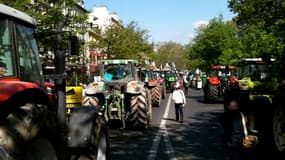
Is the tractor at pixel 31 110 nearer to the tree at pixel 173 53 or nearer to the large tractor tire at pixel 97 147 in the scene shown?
the large tractor tire at pixel 97 147

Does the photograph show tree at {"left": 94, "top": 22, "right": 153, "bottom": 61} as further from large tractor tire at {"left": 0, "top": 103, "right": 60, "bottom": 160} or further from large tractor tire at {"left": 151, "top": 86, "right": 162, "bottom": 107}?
large tractor tire at {"left": 0, "top": 103, "right": 60, "bottom": 160}

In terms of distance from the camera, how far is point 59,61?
5691mm

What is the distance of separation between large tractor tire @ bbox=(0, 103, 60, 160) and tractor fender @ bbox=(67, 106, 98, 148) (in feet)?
3.32

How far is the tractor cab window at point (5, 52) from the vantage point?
4965mm

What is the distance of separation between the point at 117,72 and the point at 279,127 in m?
8.43

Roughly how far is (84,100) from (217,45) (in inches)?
2027

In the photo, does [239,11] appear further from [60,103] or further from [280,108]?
[60,103]

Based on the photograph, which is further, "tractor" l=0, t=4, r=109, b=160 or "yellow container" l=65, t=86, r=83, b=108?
"yellow container" l=65, t=86, r=83, b=108

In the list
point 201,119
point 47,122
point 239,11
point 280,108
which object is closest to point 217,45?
point 239,11

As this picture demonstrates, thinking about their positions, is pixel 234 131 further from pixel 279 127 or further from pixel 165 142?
pixel 165 142

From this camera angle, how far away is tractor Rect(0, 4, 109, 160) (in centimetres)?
418

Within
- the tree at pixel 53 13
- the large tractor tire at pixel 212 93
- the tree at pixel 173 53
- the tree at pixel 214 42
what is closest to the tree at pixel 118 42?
the tree at pixel 214 42

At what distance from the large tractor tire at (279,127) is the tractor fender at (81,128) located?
352cm

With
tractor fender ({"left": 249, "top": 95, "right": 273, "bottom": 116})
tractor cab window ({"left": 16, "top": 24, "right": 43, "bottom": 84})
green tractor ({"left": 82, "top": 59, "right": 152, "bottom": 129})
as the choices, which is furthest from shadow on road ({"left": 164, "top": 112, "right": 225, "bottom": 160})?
tractor cab window ({"left": 16, "top": 24, "right": 43, "bottom": 84})
